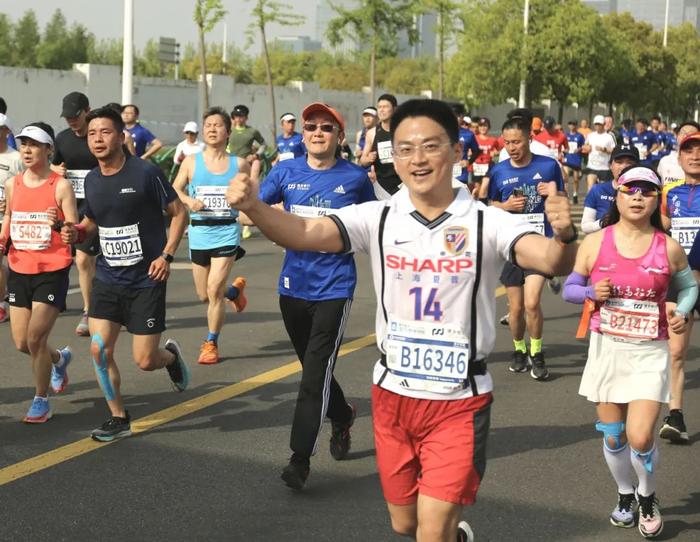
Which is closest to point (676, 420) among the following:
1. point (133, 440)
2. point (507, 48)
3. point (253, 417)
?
point (253, 417)

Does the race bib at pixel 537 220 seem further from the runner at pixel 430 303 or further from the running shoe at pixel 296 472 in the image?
the runner at pixel 430 303

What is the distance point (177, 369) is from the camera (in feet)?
25.3

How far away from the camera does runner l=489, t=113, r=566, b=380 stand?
8.88 m

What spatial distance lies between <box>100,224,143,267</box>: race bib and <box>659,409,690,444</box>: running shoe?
3.27 meters

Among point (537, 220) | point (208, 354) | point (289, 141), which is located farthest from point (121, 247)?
point (289, 141)

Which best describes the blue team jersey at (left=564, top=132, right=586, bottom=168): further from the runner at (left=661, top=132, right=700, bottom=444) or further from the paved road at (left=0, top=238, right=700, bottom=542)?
the runner at (left=661, top=132, right=700, bottom=444)

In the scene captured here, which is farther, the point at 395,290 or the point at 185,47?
the point at 185,47

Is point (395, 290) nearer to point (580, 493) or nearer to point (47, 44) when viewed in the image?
point (580, 493)

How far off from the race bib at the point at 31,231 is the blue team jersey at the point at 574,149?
22.0 metres

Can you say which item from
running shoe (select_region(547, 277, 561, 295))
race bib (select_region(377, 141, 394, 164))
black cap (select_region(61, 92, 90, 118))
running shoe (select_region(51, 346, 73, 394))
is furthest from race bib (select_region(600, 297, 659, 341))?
race bib (select_region(377, 141, 394, 164))

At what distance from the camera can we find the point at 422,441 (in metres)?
4.12

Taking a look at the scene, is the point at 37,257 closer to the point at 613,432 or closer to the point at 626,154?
the point at 613,432

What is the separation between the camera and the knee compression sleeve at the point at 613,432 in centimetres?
546

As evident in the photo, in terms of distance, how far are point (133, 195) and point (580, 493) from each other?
10.1 feet
